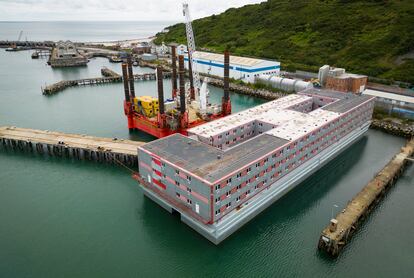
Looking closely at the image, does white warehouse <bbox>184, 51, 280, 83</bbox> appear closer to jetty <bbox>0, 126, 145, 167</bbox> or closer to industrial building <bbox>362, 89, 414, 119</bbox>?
industrial building <bbox>362, 89, 414, 119</bbox>

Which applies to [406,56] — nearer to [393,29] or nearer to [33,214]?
[393,29]

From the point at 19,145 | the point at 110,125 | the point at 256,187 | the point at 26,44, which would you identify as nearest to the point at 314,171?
the point at 256,187

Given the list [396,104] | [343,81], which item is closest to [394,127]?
[396,104]

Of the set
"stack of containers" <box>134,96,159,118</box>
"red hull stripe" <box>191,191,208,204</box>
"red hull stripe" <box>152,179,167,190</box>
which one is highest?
"stack of containers" <box>134,96,159,118</box>

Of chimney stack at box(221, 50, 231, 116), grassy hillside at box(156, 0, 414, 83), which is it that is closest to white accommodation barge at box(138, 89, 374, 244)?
chimney stack at box(221, 50, 231, 116)

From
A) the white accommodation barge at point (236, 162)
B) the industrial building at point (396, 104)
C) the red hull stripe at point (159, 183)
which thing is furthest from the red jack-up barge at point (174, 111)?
the industrial building at point (396, 104)

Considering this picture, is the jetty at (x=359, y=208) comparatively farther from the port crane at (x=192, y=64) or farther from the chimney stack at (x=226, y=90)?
the port crane at (x=192, y=64)
